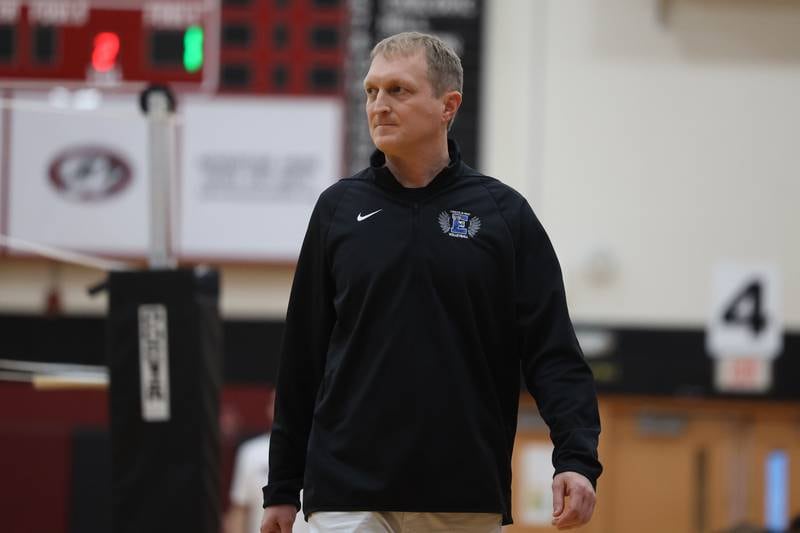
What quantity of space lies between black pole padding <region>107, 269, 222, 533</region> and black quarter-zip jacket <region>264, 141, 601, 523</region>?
2.36m

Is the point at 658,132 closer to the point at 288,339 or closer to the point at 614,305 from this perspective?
the point at 614,305

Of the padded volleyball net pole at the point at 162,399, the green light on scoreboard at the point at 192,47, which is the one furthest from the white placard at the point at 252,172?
the padded volleyball net pole at the point at 162,399

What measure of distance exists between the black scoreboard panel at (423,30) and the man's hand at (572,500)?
7.86 meters

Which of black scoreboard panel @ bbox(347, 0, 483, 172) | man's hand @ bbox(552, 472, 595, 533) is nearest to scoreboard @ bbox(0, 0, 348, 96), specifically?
black scoreboard panel @ bbox(347, 0, 483, 172)

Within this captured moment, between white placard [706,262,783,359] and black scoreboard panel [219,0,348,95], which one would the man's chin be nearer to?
black scoreboard panel [219,0,348,95]

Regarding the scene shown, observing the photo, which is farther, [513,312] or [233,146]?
[233,146]

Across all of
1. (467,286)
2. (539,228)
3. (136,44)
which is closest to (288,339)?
(467,286)

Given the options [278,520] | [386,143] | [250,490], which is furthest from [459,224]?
[250,490]

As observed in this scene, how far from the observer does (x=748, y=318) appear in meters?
10.6

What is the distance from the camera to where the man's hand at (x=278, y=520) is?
9.21 feet

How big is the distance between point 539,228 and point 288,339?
2.05 feet

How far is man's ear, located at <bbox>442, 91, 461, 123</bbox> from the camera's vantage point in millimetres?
2828

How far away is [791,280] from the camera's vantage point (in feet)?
35.3

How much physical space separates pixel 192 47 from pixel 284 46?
2.44ft
